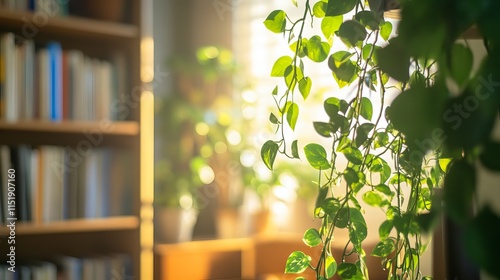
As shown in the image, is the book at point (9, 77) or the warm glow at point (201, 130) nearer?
the book at point (9, 77)

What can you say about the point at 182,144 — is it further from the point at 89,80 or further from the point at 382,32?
the point at 382,32

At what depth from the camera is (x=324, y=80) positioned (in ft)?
10.1

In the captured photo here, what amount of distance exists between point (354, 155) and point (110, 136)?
2.22 meters

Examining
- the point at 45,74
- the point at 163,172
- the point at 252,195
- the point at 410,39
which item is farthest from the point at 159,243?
the point at 410,39

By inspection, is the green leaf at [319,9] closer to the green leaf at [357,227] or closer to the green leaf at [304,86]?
the green leaf at [304,86]

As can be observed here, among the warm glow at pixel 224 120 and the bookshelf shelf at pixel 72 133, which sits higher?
the warm glow at pixel 224 120

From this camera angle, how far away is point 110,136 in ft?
9.08

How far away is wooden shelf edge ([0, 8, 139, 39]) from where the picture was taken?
7.72ft

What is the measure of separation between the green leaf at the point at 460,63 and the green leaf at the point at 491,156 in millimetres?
41

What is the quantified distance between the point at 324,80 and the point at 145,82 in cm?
93

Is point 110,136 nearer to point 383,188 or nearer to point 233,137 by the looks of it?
point 233,137

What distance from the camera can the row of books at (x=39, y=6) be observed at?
2361mm

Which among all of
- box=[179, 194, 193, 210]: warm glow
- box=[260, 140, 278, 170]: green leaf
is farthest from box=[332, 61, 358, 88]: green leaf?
box=[179, 194, 193, 210]: warm glow

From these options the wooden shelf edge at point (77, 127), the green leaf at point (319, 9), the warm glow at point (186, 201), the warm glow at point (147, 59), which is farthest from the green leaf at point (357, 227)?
the warm glow at point (186, 201)
